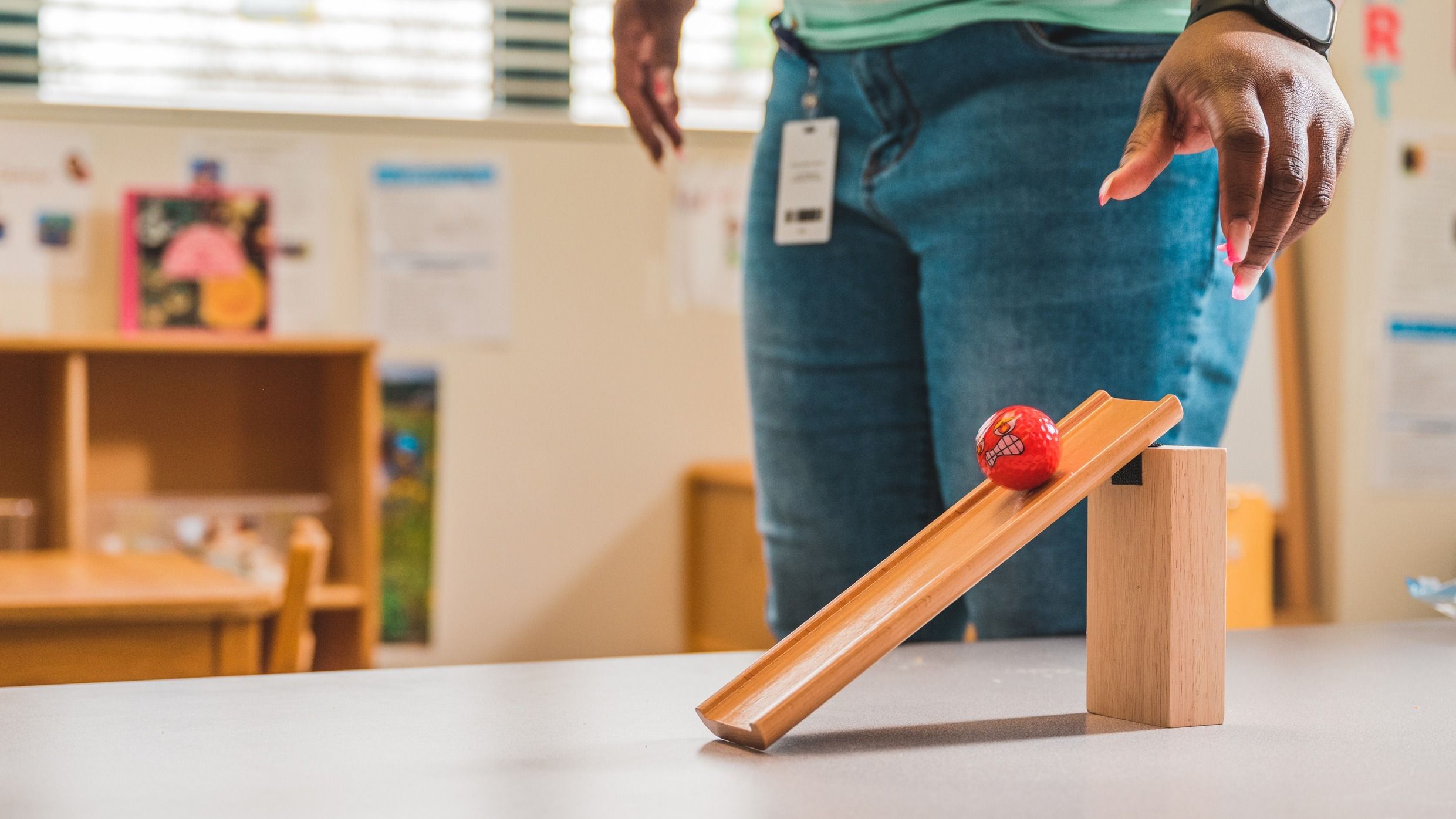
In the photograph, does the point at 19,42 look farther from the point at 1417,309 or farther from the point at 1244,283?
the point at 1417,309

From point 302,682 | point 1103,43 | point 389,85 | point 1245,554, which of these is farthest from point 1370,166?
point 302,682

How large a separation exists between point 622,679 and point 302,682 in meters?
0.16

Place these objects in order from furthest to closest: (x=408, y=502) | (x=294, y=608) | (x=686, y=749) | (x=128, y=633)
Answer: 1. (x=408, y=502)
2. (x=294, y=608)
3. (x=128, y=633)
4. (x=686, y=749)

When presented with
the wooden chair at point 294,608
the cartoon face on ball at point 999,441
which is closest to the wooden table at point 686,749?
the cartoon face on ball at point 999,441

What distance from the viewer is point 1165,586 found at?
58 cm

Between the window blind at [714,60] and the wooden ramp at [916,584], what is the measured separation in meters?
2.33

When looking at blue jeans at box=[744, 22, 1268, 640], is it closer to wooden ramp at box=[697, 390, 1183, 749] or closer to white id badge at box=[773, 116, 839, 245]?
white id badge at box=[773, 116, 839, 245]

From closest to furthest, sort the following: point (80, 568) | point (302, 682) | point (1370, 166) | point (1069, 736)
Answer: point (1069, 736) < point (302, 682) < point (80, 568) < point (1370, 166)

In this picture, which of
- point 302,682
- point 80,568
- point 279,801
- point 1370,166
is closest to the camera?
point 279,801

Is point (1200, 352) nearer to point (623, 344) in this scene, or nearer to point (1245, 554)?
point (1245, 554)

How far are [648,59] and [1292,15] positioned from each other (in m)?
0.51

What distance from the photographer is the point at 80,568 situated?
1741 mm

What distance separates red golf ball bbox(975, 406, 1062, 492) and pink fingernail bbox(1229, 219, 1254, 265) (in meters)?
0.12

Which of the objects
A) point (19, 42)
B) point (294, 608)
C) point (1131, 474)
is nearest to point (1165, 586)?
point (1131, 474)
